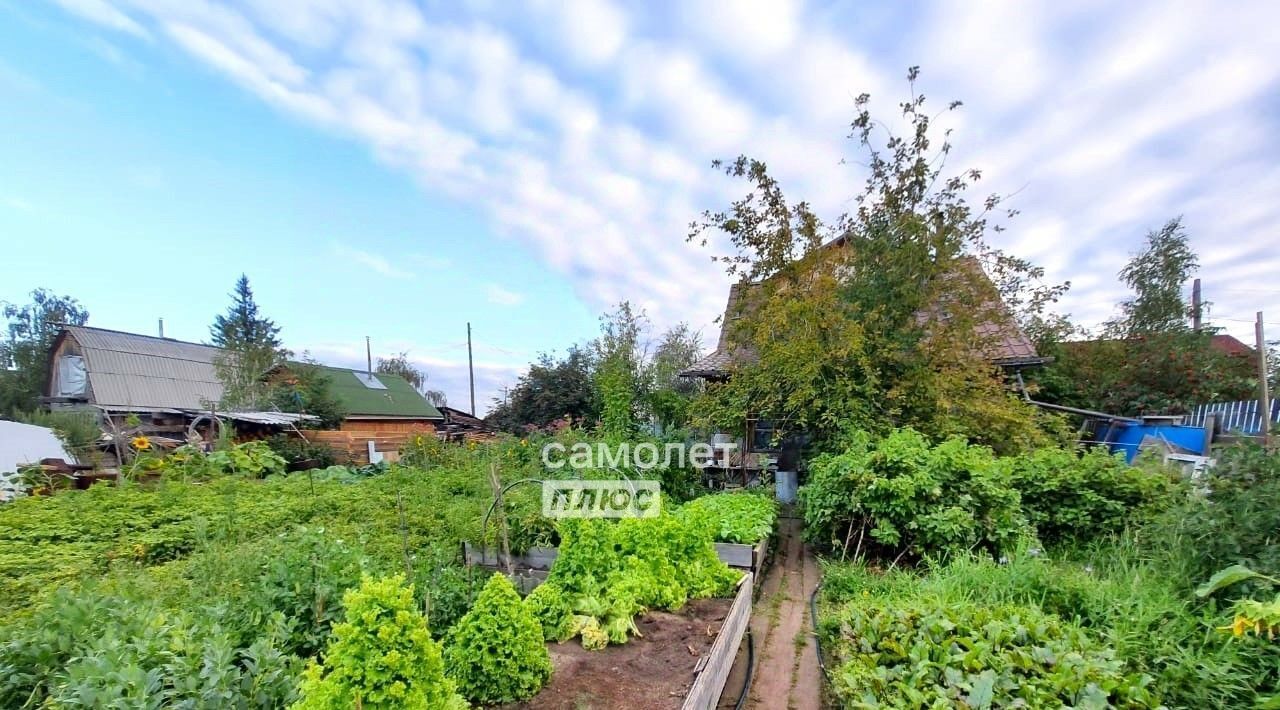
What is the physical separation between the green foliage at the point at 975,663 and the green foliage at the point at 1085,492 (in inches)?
100

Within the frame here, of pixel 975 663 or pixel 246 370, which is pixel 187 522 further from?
pixel 246 370

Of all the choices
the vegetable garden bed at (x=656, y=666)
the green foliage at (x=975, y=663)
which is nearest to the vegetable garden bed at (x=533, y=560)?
the vegetable garden bed at (x=656, y=666)

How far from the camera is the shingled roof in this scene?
6373mm

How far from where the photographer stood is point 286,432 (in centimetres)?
1063

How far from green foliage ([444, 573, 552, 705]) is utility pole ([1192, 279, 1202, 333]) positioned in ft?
45.9

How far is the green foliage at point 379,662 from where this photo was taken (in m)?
1.33

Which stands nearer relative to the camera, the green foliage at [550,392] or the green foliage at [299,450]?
the green foliage at [299,450]

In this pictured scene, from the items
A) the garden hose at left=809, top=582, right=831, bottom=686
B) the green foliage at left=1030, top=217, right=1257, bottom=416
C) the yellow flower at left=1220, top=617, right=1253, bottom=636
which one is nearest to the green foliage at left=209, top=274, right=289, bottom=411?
the garden hose at left=809, top=582, right=831, bottom=686

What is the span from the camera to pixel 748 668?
278cm

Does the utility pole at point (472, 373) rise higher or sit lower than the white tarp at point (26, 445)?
higher

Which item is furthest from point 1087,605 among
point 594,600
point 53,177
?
point 53,177

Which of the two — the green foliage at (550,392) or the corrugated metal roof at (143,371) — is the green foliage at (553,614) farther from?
the corrugated metal roof at (143,371)

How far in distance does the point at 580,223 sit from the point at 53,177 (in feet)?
17.5

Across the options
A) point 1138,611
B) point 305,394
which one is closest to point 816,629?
point 1138,611
